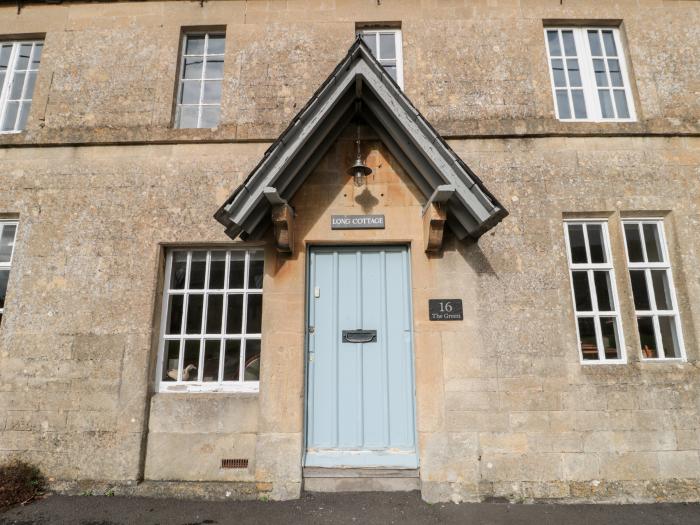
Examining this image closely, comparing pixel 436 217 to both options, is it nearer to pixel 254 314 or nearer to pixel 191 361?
pixel 254 314

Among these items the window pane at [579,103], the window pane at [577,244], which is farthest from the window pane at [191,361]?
the window pane at [579,103]

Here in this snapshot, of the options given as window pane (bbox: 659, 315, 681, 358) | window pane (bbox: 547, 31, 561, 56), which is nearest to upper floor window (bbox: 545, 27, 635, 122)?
window pane (bbox: 547, 31, 561, 56)

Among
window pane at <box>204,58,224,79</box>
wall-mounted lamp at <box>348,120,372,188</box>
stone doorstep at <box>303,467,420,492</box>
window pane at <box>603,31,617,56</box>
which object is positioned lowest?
stone doorstep at <box>303,467,420,492</box>

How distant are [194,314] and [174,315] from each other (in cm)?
27

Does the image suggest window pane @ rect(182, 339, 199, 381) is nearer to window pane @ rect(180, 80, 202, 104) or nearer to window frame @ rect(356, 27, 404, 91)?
window pane @ rect(180, 80, 202, 104)

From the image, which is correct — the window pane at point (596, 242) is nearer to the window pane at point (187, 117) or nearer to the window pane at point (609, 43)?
the window pane at point (609, 43)

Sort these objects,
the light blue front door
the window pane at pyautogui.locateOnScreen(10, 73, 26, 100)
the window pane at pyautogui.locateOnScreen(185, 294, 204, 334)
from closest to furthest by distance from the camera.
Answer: the light blue front door
the window pane at pyautogui.locateOnScreen(185, 294, 204, 334)
the window pane at pyautogui.locateOnScreen(10, 73, 26, 100)

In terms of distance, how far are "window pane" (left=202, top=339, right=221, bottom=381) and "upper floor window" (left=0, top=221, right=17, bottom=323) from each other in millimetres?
2930

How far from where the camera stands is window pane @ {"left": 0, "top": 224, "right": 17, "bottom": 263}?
557cm

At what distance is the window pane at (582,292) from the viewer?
519 centimetres

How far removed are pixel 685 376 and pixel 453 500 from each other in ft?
10.5

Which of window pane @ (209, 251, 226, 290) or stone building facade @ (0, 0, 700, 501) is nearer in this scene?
stone building facade @ (0, 0, 700, 501)

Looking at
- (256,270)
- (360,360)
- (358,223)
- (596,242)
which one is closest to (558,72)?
(596,242)

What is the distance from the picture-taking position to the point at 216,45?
6203mm
